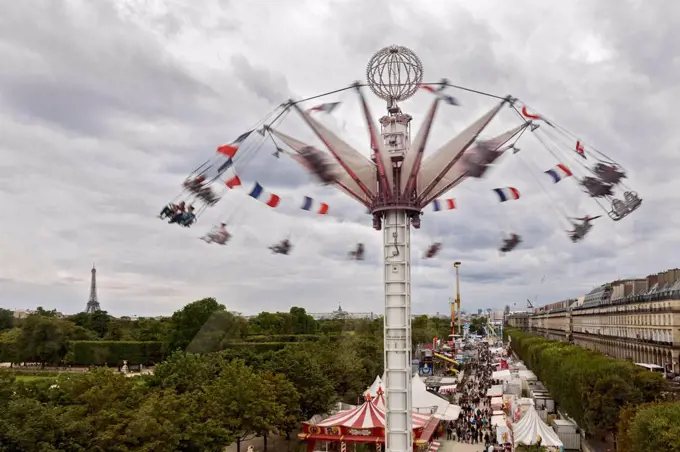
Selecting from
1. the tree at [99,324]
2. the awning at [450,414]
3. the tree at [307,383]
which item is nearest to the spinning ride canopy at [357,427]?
the tree at [307,383]

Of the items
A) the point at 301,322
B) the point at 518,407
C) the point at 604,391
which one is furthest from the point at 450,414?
the point at 301,322

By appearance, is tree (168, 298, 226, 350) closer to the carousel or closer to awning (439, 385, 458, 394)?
awning (439, 385, 458, 394)

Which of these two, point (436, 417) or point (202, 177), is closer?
point (202, 177)

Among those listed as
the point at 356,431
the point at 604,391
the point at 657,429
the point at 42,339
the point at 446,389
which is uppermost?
the point at 42,339

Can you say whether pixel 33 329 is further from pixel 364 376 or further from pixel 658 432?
pixel 658 432

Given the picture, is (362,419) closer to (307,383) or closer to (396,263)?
(307,383)

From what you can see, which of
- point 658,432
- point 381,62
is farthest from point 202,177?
point 658,432
